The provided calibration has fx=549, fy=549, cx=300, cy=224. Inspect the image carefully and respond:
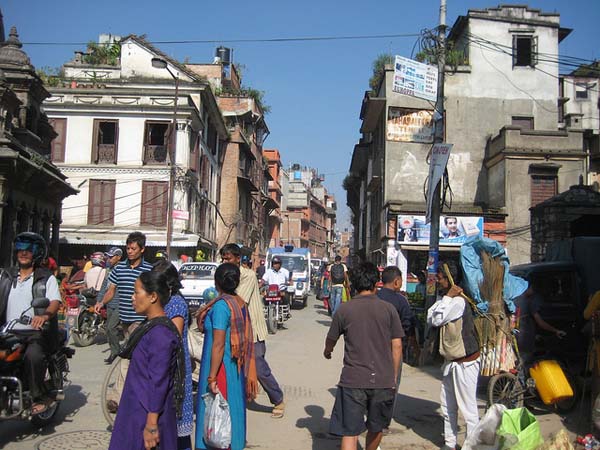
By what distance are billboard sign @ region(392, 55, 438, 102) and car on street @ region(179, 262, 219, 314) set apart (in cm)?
817

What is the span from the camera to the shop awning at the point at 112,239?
27891mm

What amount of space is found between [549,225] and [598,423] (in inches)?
489

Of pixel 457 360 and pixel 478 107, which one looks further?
pixel 478 107

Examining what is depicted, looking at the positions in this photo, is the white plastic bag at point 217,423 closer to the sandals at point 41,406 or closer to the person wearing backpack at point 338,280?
the sandals at point 41,406

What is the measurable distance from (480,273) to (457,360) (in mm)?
2043

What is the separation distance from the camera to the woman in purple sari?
329cm

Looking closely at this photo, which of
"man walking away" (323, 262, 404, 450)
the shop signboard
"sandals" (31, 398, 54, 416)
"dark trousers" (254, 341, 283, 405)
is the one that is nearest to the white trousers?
"man walking away" (323, 262, 404, 450)

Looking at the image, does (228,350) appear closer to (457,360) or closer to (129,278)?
(129,278)

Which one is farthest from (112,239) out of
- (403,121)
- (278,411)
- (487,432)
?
(487,432)

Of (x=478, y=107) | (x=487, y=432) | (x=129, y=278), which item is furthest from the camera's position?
(x=478, y=107)

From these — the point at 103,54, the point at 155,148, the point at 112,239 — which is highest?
the point at 103,54

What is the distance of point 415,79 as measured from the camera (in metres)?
12.5

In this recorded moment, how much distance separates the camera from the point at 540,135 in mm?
24422

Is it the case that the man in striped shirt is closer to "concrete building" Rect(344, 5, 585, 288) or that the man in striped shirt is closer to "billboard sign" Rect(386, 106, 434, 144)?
"concrete building" Rect(344, 5, 585, 288)
